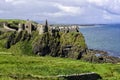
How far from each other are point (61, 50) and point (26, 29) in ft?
83.0

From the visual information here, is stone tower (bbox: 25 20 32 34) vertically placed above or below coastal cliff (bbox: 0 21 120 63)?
above

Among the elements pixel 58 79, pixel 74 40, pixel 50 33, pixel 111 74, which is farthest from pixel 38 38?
pixel 58 79

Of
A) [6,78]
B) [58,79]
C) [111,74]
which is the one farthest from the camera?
[111,74]

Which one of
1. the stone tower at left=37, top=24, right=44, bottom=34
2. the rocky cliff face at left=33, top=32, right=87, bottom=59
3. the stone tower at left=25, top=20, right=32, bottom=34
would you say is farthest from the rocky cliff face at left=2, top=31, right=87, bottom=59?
the stone tower at left=25, top=20, right=32, bottom=34

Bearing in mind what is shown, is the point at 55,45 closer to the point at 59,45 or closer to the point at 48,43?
the point at 59,45

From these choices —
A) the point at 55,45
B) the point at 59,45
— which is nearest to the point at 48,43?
the point at 55,45

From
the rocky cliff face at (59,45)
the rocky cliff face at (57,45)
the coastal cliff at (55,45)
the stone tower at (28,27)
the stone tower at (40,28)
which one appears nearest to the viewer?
the rocky cliff face at (59,45)

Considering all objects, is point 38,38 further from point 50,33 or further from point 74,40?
point 74,40

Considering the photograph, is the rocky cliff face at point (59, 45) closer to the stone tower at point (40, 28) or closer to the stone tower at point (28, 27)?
the stone tower at point (40, 28)

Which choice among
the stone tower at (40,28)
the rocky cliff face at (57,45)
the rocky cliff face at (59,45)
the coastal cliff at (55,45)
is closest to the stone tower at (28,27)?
the stone tower at (40,28)

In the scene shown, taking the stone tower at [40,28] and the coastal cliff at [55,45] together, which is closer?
the coastal cliff at [55,45]

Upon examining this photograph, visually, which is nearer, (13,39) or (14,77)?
(14,77)

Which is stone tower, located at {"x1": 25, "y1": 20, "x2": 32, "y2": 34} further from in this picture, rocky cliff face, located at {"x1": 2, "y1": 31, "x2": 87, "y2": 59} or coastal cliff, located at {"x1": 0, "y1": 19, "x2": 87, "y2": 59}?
rocky cliff face, located at {"x1": 2, "y1": 31, "x2": 87, "y2": 59}

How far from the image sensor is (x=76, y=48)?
174 metres
